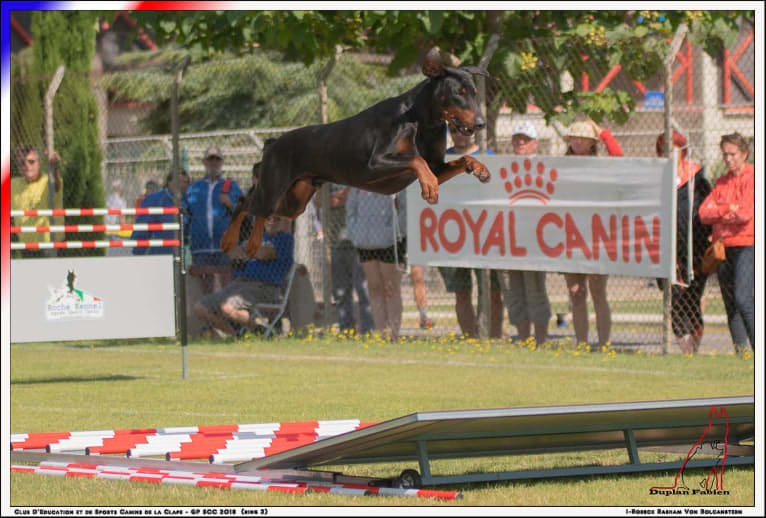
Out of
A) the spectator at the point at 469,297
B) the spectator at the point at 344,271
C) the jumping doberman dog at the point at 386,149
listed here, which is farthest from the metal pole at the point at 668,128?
the jumping doberman dog at the point at 386,149

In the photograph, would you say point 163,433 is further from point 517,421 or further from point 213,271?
point 213,271

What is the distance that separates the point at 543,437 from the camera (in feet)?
26.2

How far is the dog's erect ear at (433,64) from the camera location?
583 centimetres

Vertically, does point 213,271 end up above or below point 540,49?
below

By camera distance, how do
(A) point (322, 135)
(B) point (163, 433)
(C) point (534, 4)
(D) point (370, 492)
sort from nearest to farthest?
1. (C) point (534, 4)
2. (A) point (322, 135)
3. (D) point (370, 492)
4. (B) point (163, 433)

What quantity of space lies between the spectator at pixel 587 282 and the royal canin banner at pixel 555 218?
0.64 feet

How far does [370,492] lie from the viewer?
6.98 meters

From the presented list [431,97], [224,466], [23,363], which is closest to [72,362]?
[23,363]

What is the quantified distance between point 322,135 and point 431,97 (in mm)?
712

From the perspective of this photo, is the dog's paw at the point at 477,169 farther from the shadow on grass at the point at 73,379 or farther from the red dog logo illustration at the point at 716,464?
the shadow on grass at the point at 73,379

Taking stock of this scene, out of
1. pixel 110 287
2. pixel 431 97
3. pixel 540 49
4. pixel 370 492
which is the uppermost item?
pixel 540 49

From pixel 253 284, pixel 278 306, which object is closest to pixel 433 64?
pixel 278 306

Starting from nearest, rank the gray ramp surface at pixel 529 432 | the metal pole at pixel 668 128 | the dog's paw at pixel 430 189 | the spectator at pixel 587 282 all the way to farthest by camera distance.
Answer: the dog's paw at pixel 430 189 < the gray ramp surface at pixel 529 432 < the metal pole at pixel 668 128 < the spectator at pixel 587 282

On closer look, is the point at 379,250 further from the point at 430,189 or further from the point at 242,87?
the point at 242,87
